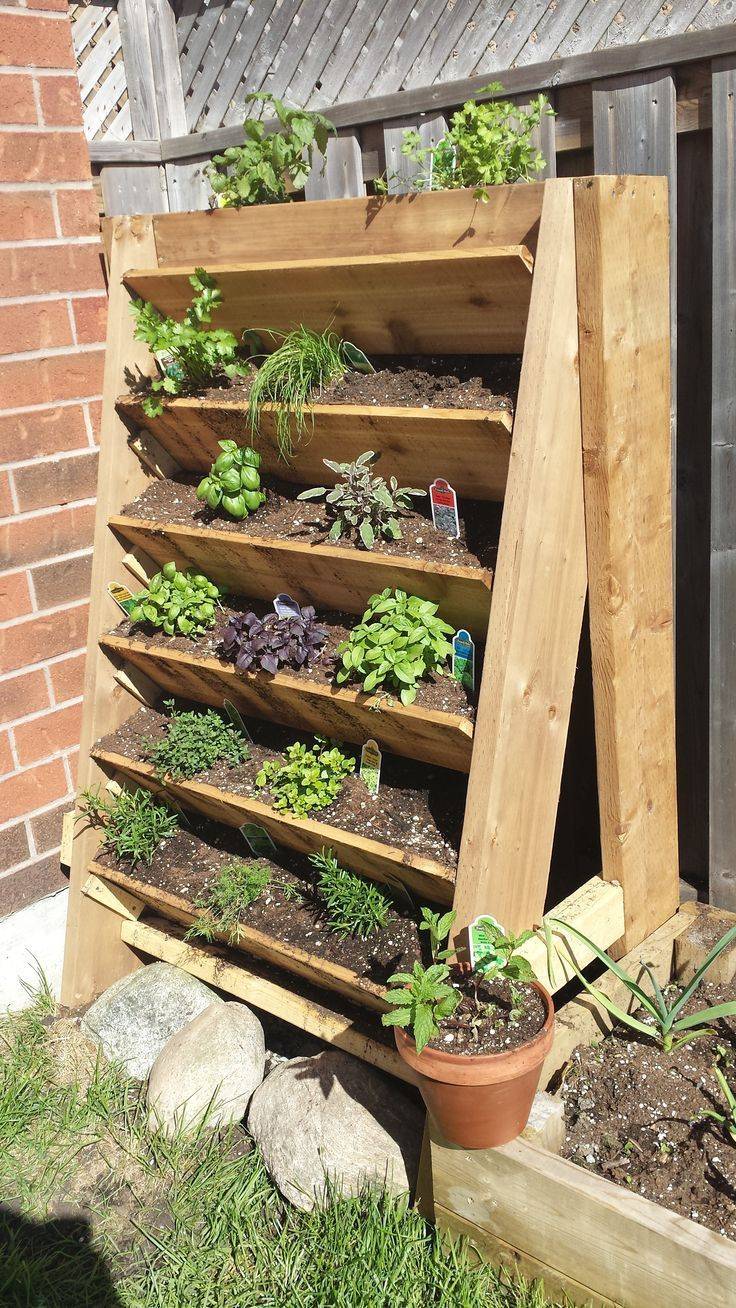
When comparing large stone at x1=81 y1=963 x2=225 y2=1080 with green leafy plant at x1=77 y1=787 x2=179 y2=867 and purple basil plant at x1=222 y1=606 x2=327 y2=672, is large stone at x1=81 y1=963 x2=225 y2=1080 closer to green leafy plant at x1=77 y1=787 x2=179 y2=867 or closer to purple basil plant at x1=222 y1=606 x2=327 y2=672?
green leafy plant at x1=77 y1=787 x2=179 y2=867

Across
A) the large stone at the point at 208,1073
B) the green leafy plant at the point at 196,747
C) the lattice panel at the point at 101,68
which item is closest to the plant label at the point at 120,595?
the green leafy plant at the point at 196,747

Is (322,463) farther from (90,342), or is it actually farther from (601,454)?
(90,342)

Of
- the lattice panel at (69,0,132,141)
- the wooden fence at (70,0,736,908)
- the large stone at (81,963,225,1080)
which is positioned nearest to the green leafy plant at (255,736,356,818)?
the large stone at (81,963,225,1080)

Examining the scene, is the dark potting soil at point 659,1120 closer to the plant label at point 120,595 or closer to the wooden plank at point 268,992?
the wooden plank at point 268,992

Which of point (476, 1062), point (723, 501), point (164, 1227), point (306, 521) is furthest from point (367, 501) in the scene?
point (164, 1227)

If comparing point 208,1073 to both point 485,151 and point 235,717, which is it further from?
point 485,151

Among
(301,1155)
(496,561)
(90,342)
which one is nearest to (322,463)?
(496,561)

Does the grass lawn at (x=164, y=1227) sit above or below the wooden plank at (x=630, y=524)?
below

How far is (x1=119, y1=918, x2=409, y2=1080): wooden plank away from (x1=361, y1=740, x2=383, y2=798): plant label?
0.63 m

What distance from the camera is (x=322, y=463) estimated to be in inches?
117

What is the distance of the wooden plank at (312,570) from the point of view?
254 cm

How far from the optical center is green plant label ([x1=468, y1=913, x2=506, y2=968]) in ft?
7.70

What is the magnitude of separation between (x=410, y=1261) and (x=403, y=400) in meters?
2.10

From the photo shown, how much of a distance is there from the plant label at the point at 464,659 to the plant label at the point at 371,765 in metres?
0.35
